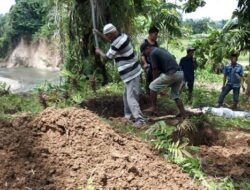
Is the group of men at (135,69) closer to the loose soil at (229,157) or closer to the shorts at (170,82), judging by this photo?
the shorts at (170,82)

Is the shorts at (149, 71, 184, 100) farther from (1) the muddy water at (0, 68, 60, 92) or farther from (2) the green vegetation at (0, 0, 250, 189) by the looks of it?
(1) the muddy water at (0, 68, 60, 92)

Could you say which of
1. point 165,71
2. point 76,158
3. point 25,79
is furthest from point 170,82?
point 25,79

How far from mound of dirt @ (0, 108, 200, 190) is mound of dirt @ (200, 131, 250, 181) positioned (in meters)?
Answer: 0.65

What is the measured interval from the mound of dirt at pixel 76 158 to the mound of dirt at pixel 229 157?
649 mm

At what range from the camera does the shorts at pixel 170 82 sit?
26.1 feet

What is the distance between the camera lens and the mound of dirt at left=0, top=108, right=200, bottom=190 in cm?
466

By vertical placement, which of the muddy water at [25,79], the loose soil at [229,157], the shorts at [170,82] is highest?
the shorts at [170,82]

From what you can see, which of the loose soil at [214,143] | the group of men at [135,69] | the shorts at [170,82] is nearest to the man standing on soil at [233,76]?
the loose soil at [214,143]

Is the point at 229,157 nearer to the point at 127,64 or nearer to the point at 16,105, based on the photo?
the point at 127,64

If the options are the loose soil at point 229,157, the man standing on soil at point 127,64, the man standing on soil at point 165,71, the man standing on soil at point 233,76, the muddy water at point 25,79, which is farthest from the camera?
the muddy water at point 25,79

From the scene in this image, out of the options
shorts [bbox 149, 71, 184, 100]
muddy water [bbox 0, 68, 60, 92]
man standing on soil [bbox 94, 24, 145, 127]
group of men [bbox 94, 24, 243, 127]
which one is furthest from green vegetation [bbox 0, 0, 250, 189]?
muddy water [bbox 0, 68, 60, 92]

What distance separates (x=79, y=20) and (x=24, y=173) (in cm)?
772

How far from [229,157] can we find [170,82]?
7.48ft

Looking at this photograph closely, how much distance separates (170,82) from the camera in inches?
315
